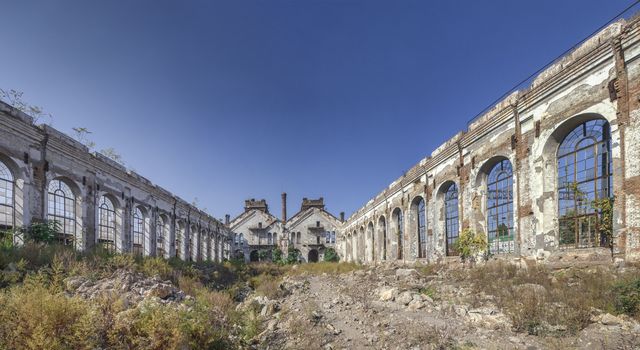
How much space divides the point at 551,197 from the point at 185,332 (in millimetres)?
10590

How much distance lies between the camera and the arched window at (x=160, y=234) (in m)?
21.9

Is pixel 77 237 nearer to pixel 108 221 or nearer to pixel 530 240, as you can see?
pixel 108 221

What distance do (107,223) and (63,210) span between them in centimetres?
319

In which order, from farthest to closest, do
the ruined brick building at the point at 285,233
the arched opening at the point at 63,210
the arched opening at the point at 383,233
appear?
the ruined brick building at the point at 285,233, the arched opening at the point at 383,233, the arched opening at the point at 63,210

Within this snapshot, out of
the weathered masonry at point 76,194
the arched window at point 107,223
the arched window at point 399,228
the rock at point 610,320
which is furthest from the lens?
the arched window at point 399,228

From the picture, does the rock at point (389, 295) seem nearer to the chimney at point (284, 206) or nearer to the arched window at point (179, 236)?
the arched window at point (179, 236)

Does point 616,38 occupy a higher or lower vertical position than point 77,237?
higher

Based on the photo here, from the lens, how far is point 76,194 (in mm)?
14242

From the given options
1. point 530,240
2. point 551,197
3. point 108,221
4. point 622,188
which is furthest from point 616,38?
point 108,221

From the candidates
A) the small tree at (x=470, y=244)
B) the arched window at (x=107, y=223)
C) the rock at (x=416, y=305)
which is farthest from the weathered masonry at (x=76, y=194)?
the small tree at (x=470, y=244)

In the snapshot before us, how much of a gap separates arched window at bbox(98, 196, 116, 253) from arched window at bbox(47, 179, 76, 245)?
158cm

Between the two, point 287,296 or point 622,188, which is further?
point 287,296

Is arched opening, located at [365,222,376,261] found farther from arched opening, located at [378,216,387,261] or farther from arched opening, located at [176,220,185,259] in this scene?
arched opening, located at [176,220,185,259]

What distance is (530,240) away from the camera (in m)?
10.7
